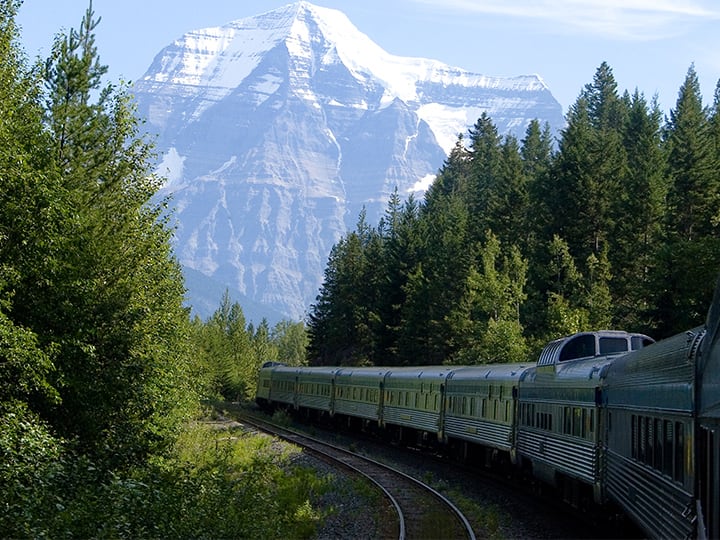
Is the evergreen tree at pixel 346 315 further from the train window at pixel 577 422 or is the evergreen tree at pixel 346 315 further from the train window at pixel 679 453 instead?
the train window at pixel 679 453

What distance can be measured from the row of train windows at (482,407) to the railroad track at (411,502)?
294cm

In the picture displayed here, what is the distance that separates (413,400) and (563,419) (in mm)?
20918

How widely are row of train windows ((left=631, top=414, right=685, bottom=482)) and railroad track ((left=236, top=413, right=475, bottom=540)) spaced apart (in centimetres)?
695

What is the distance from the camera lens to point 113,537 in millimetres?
15766

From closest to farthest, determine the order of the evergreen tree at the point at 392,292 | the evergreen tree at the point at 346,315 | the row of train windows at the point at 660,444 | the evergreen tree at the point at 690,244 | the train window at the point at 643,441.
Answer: the row of train windows at the point at 660,444 < the train window at the point at 643,441 < the evergreen tree at the point at 690,244 < the evergreen tree at the point at 392,292 < the evergreen tree at the point at 346,315

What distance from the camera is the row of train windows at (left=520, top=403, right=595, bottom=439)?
20188 mm

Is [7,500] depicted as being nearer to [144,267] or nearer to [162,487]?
[162,487]

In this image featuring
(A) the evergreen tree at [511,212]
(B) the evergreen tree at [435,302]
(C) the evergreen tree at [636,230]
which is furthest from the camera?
(A) the evergreen tree at [511,212]

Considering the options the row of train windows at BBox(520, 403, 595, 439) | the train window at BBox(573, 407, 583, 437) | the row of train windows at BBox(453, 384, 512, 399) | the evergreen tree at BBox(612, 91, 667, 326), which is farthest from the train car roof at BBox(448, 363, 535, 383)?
the evergreen tree at BBox(612, 91, 667, 326)

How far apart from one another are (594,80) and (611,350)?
12076cm

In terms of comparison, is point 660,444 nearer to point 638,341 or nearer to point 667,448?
point 667,448

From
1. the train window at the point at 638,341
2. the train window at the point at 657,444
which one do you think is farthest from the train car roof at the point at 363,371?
the train window at the point at 657,444

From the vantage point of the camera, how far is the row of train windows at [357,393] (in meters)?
50.2

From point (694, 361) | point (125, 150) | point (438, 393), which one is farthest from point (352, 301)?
point (694, 361)
